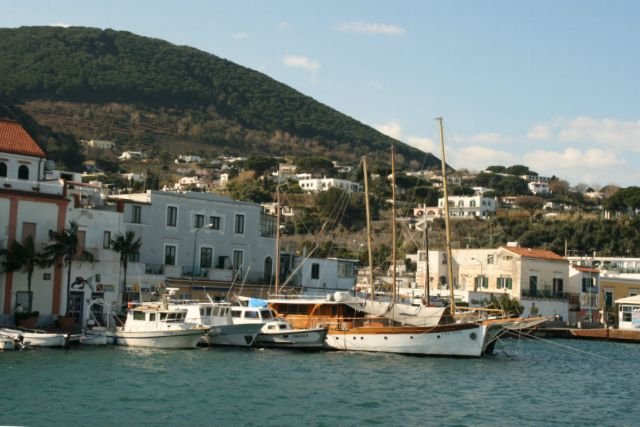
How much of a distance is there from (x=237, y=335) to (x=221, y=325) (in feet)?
3.92

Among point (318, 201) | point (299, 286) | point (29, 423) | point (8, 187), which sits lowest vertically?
point (29, 423)

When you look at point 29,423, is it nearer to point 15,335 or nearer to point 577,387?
point 15,335

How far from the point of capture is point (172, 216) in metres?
69.1

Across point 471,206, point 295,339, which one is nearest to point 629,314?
point 295,339

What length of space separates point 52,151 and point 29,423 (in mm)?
125117

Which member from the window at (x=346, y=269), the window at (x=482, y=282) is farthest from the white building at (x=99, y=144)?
the window at (x=346, y=269)

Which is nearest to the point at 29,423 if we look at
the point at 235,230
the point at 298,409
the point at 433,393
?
the point at 298,409

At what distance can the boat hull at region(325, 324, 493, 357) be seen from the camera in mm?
53569

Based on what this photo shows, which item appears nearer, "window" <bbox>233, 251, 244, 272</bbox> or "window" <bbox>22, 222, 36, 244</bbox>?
"window" <bbox>22, 222, 36, 244</bbox>

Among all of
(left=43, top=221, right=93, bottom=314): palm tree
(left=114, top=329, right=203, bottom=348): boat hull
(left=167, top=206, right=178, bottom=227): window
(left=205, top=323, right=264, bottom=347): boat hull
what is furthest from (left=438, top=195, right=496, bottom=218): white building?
(left=114, top=329, right=203, bottom=348): boat hull

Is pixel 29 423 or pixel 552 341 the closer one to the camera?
pixel 29 423

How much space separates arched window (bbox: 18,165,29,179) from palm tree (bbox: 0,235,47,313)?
588cm

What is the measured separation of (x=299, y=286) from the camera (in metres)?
75.8

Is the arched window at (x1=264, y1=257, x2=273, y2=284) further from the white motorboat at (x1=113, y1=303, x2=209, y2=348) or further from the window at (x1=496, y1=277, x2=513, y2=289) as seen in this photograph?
the window at (x1=496, y1=277, x2=513, y2=289)
